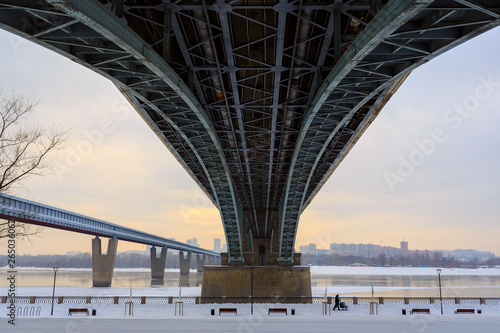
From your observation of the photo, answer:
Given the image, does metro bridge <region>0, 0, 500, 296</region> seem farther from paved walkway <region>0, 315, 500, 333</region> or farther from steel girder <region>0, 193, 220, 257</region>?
steel girder <region>0, 193, 220, 257</region>

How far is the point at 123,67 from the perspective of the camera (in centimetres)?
1260

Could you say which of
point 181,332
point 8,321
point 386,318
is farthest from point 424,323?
point 8,321

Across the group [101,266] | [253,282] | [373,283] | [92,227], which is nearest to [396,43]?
[253,282]

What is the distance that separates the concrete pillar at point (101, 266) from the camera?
59.2 metres

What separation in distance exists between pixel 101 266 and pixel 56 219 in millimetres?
14100

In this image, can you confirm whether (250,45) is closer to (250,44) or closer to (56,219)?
(250,44)

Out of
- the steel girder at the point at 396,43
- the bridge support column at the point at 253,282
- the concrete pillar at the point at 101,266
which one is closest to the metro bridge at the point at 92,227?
the concrete pillar at the point at 101,266

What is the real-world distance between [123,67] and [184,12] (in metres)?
2.56

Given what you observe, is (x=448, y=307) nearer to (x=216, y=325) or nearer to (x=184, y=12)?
(x=216, y=325)

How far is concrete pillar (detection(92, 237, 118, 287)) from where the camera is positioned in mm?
59250

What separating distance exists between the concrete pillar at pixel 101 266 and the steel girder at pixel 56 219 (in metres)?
2.47

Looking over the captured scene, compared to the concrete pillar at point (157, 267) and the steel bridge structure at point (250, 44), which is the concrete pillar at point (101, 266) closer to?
the concrete pillar at point (157, 267)

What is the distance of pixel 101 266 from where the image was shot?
6062 cm

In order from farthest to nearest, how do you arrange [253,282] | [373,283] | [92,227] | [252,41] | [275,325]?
[373,283] → [92,227] → [253,282] → [275,325] → [252,41]
